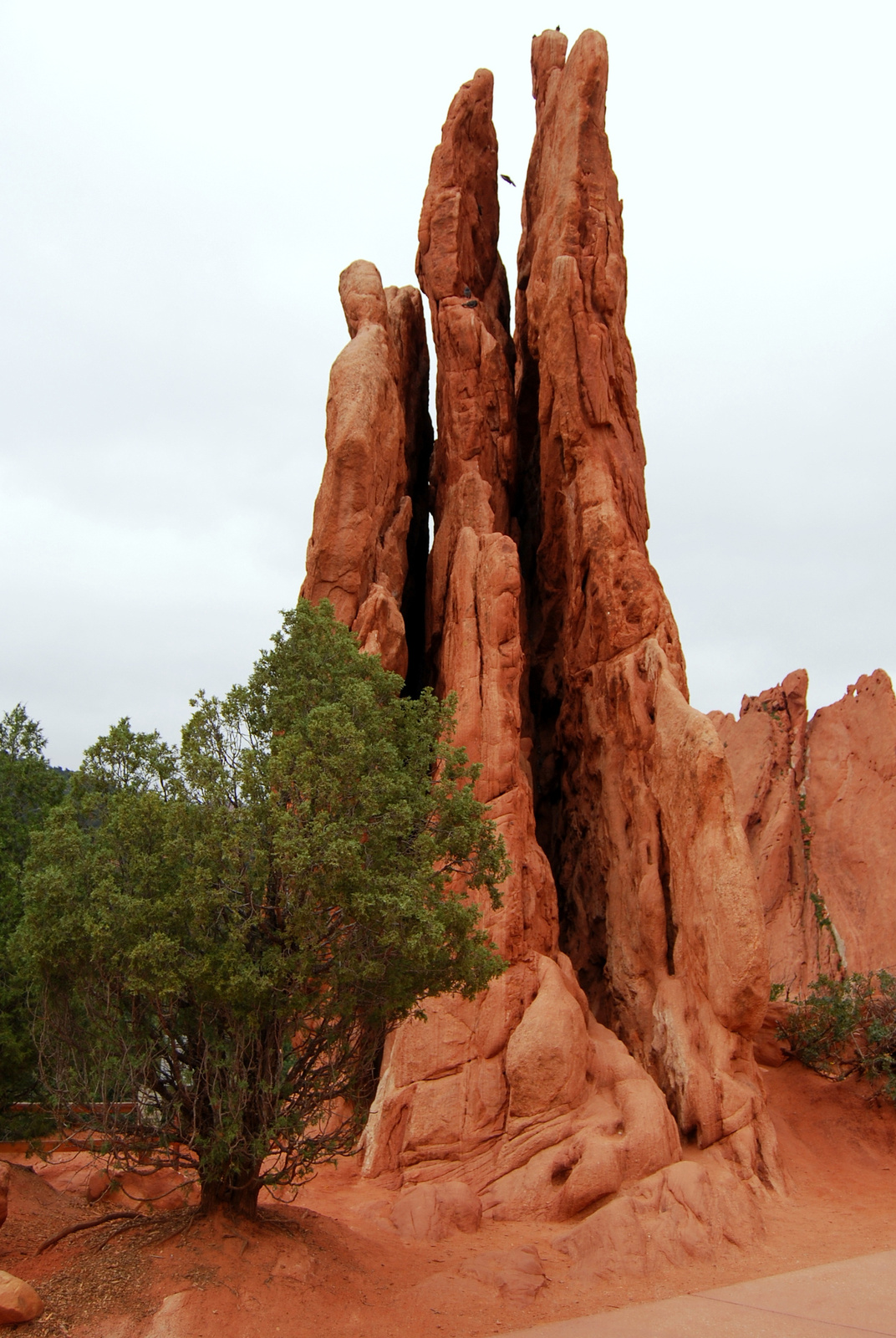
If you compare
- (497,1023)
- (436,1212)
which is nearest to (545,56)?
(497,1023)

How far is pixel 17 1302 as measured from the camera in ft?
28.8

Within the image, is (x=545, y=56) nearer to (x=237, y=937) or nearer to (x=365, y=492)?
(x=365, y=492)

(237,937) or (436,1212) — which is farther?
(436,1212)

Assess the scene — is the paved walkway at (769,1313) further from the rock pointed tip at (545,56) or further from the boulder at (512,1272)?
the rock pointed tip at (545,56)

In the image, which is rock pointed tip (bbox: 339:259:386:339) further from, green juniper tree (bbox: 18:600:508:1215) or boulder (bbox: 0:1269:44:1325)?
boulder (bbox: 0:1269:44:1325)

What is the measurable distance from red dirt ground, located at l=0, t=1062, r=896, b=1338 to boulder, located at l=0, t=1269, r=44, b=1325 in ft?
0.30

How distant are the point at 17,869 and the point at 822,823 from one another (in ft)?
104

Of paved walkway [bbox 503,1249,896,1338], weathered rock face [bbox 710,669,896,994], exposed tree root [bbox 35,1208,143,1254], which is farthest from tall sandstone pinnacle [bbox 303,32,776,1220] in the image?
weathered rock face [bbox 710,669,896,994]

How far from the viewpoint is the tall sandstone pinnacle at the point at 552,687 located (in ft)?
48.7

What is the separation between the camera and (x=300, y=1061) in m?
11.0

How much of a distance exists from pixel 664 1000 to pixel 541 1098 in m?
3.50

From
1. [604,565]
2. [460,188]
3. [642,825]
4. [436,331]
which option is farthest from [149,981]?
[460,188]

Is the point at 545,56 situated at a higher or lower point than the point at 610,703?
higher

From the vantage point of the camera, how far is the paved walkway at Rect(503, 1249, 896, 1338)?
9602 mm
